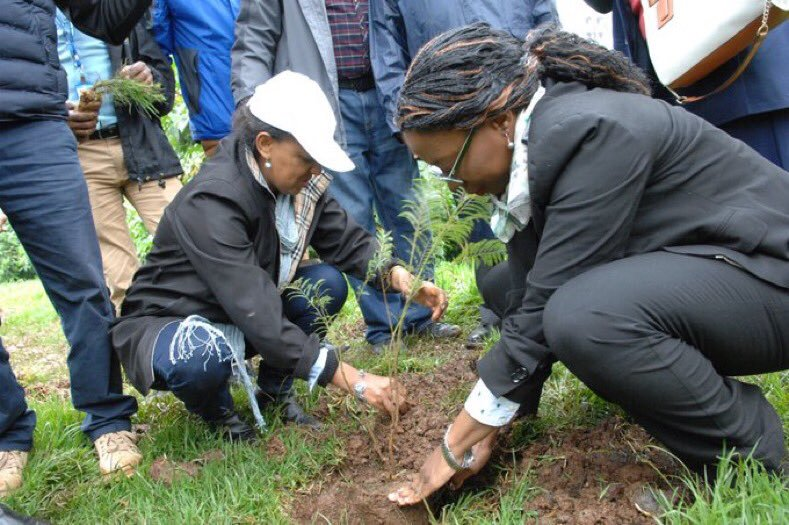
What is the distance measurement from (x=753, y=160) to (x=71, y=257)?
7.72 feet

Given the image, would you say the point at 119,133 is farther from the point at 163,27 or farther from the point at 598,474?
the point at 598,474

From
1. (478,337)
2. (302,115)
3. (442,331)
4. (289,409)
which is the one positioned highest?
(302,115)

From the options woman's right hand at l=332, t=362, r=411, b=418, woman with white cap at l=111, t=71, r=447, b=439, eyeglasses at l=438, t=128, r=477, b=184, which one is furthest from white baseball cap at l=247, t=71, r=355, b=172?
woman's right hand at l=332, t=362, r=411, b=418

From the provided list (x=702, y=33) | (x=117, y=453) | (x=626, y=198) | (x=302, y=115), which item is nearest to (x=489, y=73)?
(x=626, y=198)

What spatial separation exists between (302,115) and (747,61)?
1.58 metres

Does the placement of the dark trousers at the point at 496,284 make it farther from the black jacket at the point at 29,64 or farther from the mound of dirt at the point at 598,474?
the black jacket at the point at 29,64

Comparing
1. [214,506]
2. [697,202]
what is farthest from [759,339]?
[214,506]

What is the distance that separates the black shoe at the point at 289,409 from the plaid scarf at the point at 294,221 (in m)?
0.50

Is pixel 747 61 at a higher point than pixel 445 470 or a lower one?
higher

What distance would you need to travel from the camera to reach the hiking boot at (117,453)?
106 inches

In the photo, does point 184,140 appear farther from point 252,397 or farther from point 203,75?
point 252,397

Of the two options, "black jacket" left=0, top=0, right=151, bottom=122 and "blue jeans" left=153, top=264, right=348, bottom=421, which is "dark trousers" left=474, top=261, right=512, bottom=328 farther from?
"black jacket" left=0, top=0, right=151, bottom=122

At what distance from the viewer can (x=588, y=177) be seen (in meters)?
1.81

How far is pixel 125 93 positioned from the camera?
3562 mm
